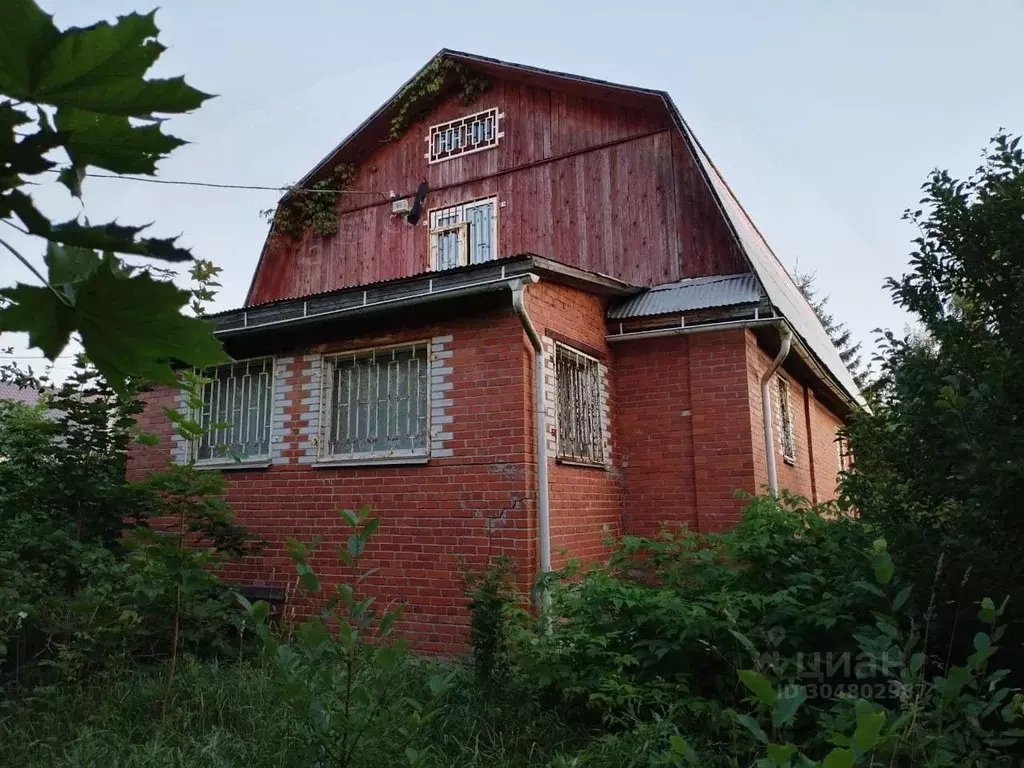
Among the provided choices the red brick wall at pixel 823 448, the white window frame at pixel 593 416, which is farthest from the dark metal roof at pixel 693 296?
the red brick wall at pixel 823 448

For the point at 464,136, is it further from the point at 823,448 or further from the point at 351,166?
the point at 823,448

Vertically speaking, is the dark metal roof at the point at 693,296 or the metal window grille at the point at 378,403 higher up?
the dark metal roof at the point at 693,296

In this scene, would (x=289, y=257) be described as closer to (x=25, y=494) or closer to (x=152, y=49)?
(x=25, y=494)

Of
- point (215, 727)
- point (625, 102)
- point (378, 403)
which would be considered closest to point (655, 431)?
point (378, 403)

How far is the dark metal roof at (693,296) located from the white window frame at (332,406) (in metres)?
2.16

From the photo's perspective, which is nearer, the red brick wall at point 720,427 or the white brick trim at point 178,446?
the red brick wall at point 720,427

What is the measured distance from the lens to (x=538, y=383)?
6066 mm

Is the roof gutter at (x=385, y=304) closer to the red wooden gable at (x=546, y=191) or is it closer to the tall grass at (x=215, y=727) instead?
the tall grass at (x=215, y=727)

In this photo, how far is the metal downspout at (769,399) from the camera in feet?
22.9

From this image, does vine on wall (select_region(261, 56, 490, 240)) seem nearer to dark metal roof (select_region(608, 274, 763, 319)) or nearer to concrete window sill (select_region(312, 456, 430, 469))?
dark metal roof (select_region(608, 274, 763, 319))

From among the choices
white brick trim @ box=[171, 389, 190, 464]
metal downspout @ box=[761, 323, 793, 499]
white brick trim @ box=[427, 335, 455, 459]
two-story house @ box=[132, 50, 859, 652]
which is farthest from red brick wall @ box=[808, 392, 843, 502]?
white brick trim @ box=[171, 389, 190, 464]

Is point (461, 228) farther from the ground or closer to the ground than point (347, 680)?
farther from the ground

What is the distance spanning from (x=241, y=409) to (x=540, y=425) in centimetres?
353

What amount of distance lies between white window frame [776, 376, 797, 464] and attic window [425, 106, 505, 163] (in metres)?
5.23
